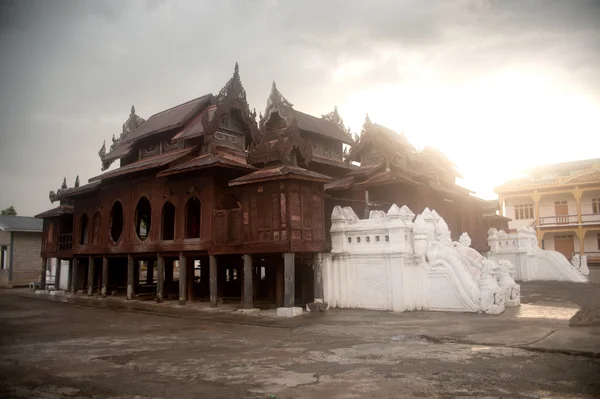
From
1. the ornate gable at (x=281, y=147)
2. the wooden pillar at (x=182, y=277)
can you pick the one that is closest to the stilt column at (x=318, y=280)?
the ornate gable at (x=281, y=147)

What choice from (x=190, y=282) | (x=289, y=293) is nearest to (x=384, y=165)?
(x=289, y=293)

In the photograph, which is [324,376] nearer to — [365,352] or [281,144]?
[365,352]

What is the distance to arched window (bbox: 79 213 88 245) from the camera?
27.2 metres

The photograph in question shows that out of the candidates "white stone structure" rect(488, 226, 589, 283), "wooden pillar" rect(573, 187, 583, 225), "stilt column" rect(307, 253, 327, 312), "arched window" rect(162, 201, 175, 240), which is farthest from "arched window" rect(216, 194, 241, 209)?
"wooden pillar" rect(573, 187, 583, 225)

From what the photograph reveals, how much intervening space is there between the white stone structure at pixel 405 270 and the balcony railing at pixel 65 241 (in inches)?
733

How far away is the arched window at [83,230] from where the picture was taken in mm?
27233

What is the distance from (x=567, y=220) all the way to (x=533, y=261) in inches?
763

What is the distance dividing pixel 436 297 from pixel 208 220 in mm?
9263

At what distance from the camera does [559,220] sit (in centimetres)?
4428

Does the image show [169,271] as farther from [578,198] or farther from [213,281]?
[578,198]

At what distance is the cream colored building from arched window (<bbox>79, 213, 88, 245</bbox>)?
39.2 metres

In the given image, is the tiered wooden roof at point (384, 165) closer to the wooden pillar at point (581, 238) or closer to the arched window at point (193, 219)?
the arched window at point (193, 219)

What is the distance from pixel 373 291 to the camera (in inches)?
620

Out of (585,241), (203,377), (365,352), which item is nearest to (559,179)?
(585,241)
